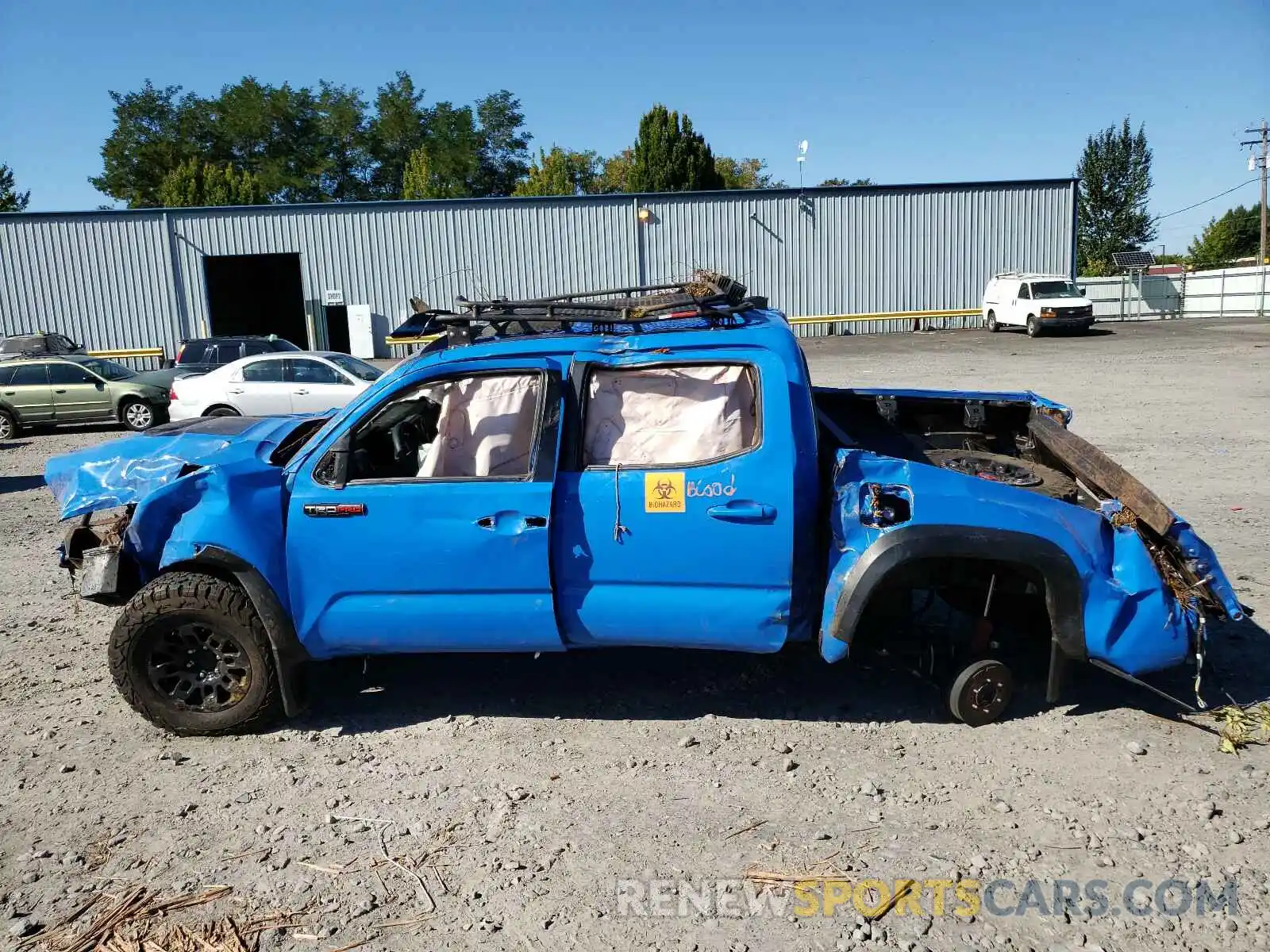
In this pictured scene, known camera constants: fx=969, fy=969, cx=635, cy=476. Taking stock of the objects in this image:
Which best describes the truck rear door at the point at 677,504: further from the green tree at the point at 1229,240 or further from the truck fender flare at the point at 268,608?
the green tree at the point at 1229,240

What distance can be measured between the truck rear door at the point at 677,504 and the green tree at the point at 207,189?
56.6m

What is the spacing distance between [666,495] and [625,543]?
271 mm

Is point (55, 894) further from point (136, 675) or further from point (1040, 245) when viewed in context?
point (1040, 245)

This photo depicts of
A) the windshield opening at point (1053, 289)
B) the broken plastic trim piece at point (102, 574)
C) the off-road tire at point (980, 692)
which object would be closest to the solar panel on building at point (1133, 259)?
the windshield opening at point (1053, 289)

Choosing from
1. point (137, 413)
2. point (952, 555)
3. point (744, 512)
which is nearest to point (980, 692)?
point (952, 555)

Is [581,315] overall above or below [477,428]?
above

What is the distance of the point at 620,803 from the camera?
385 centimetres

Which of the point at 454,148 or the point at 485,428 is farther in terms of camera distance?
the point at 454,148

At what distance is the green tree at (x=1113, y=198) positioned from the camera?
5591 cm

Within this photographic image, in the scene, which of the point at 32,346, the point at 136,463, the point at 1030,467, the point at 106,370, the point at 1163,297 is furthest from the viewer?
the point at 1163,297

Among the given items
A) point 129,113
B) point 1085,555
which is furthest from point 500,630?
point 129,113

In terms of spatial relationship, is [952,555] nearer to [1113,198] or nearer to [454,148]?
[1113,198]

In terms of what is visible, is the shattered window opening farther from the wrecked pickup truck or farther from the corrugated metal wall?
the corrugated metal wall

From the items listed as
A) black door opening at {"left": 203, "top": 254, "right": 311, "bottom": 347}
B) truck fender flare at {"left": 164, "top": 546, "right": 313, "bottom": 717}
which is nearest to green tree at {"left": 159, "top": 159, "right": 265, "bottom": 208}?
black door opening at {"left": 203, "top": 254, "right": 311, "bottom": 347}
